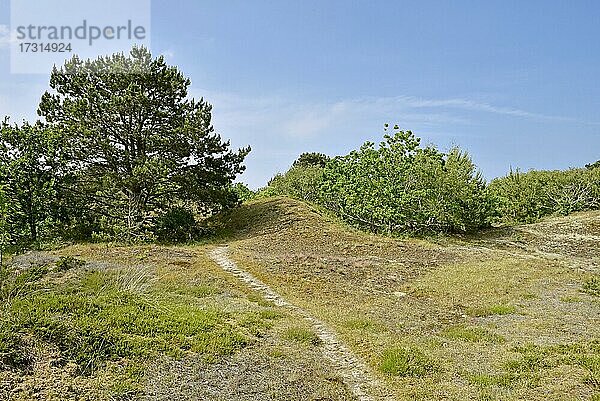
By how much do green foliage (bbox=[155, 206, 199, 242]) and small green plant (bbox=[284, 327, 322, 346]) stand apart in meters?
12.1

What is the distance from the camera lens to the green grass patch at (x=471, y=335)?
7211 mm

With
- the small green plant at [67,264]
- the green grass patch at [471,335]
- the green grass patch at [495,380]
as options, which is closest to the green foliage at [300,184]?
the small green plant at [67,264]

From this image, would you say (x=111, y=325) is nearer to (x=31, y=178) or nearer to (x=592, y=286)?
(x=592, y=286)

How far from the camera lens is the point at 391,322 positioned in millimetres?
8148

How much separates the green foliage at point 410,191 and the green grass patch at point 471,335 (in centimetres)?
1140

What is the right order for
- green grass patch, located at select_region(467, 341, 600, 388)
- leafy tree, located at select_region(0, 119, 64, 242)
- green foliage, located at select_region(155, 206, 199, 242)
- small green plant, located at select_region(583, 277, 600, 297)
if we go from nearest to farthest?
green grass patch, located at select_region(467, 341, 600, 388) → small green plant, located at select_region(583, 277, 600, 297) → leafy tree, located at select_region(0, 119, 64, 242) → green foliage, located at select_region(155, 206, 199, 242)

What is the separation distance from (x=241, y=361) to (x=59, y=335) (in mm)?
2214

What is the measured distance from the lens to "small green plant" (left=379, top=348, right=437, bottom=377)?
5.88m

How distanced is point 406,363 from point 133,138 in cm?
1507

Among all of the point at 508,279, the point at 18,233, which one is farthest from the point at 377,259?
the point at 18,233

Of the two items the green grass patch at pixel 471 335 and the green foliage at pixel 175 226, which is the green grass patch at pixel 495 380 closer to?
the green grass patch at pixel 471 335

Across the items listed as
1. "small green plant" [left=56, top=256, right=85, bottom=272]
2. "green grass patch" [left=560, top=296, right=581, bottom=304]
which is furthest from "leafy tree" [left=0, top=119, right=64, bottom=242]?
"green grass patch" [left=560, top=296, right=581, bottom=304]

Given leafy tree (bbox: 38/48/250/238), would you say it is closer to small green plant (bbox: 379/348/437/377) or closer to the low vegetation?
the low vegetation

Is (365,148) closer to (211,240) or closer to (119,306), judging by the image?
(211,240)
